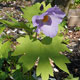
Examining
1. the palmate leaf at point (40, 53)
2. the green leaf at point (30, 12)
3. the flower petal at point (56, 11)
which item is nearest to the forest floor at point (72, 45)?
the green leaf at point (30, 12)

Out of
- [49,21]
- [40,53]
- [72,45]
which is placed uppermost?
[49,21]

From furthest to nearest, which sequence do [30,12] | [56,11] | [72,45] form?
[72,45], [30,12], [56,11]

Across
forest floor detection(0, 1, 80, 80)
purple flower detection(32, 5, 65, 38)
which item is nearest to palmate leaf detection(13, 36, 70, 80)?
purple flower detection(32, 5, 65, 38)

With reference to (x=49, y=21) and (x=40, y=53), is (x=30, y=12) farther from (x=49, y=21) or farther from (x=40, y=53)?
(x=40, y=53)

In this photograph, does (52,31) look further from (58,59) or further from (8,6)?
(8,6)

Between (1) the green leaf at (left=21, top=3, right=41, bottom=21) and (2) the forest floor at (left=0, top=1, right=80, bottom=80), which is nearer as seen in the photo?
(1) the green leaf at (left=21, top=3, right=41, bottom=21)

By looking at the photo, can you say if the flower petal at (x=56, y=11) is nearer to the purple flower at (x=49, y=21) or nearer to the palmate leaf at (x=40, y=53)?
the purple flower at (x=49, y=21)

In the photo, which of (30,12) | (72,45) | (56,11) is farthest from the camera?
(72,45)

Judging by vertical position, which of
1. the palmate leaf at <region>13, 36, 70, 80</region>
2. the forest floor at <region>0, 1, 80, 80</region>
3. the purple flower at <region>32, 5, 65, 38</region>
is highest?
the purple flower at <region>32, 5, 65, 38</region>

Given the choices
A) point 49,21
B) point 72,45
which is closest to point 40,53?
point 49,21

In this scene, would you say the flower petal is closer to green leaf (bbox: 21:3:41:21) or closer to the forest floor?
green leaf (bbox: 21:3:41:21)
